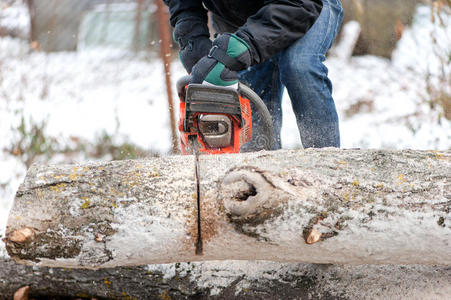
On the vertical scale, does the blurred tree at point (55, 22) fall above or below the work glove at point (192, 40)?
below

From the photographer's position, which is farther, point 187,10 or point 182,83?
point 187,10

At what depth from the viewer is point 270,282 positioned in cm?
147

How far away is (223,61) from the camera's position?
1.68 meters

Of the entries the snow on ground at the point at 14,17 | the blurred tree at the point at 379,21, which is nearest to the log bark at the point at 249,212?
the snow on ground at the point at 14,17

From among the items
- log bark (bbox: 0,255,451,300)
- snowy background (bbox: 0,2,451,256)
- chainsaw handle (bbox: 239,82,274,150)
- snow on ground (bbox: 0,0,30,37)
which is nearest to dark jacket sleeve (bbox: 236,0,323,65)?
chainsaw handle (bbox: 239,82,274,150)

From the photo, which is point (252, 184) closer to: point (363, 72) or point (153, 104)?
point (153, 104)

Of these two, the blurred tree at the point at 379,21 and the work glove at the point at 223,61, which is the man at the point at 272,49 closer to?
the work glove at the point at 223,61

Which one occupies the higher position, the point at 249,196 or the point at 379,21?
the point at 249,196

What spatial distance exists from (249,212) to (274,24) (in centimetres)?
93

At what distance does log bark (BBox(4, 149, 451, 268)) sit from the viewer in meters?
1.12

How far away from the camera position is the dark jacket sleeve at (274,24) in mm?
1679

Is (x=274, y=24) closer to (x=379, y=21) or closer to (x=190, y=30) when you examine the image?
(x=190, y=30)

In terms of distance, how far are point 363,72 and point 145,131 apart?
3077 mm

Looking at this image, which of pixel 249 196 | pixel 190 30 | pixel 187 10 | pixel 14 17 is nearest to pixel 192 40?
pixel 190 30
